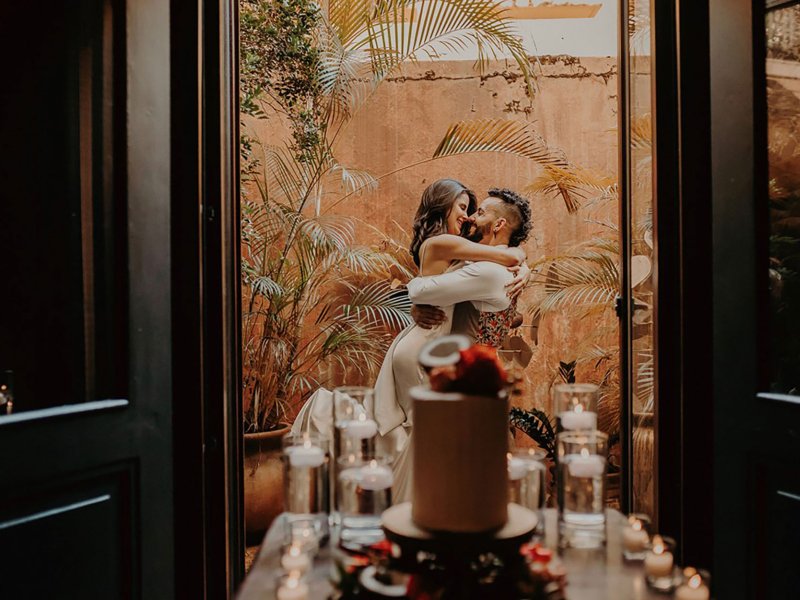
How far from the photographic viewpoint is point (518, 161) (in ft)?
13.1

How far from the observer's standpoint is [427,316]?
362cm

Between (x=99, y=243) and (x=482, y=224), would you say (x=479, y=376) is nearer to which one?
(x=99, y=243)

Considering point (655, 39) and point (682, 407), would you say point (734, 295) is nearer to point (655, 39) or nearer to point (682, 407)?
point (682, 407)

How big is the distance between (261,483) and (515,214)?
1979 millimetres

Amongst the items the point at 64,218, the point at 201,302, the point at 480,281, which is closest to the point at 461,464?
the point at 201,302

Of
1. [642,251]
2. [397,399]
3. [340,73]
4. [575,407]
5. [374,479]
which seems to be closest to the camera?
[374,479]

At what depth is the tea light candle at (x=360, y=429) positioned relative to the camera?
4.33ft

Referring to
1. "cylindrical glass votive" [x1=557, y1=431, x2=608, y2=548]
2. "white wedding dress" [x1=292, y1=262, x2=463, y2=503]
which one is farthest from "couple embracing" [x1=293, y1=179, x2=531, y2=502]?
"cylindrical glass votive" [x1=557, y1=431, x2=608, y2=548]

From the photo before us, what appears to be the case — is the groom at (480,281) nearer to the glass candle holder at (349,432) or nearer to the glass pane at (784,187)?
the glass pane at (784,187)

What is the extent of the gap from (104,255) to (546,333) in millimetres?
2813

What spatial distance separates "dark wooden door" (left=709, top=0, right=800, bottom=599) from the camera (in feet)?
5.46

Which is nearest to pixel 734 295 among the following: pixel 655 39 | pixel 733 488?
pixel 733 488

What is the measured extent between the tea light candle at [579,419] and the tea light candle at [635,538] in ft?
0.78

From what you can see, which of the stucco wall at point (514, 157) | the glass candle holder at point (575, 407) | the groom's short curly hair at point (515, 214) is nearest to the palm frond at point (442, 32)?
the stucco wall at point (514, 157)
